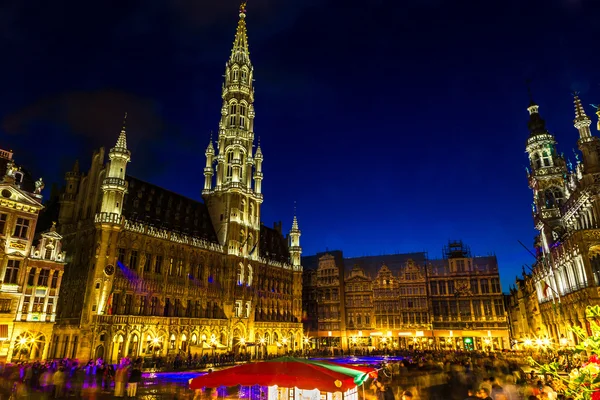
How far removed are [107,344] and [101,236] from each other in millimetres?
11688

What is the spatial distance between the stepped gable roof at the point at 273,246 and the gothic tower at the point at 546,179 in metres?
45.0

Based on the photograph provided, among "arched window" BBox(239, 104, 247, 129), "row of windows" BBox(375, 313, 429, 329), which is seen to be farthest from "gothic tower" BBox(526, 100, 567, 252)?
"arched window" BBox(239, 104, 247, 129)

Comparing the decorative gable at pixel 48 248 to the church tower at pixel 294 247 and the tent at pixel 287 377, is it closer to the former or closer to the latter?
the tent at pixel 287 377

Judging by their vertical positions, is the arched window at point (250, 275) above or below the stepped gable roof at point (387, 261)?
below

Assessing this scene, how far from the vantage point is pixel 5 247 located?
35312 millimetres

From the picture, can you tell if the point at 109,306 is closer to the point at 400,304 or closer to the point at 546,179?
the point at 400,304

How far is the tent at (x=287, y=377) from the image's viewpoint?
30.5 feet

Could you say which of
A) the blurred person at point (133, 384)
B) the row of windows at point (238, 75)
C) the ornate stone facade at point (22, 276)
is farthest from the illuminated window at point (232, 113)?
the blurred person at point (133, 384)

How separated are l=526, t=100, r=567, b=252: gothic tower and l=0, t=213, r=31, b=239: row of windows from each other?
6090 centimetres

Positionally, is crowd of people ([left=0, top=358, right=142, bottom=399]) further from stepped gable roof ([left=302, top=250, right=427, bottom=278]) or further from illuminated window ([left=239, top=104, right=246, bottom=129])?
stepped gable roof ([left=302, top=250, right=427, bottom=278])

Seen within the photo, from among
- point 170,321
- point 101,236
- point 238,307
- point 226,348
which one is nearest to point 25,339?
point 101,236

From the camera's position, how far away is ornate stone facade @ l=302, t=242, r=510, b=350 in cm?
6994

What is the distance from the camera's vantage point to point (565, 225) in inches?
1923

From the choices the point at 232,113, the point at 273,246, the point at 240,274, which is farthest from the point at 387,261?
the point at 232,113
